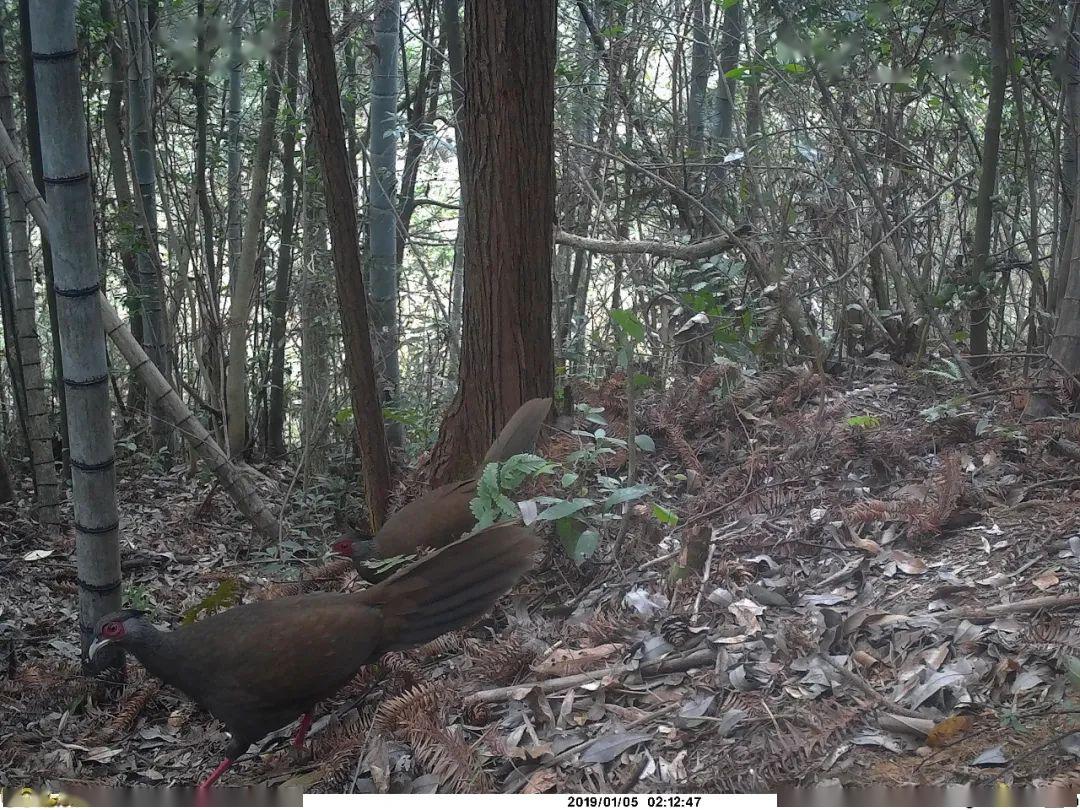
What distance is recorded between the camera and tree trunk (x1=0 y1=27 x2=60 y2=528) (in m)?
4.55

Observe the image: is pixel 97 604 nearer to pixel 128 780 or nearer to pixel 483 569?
pixel 128 780

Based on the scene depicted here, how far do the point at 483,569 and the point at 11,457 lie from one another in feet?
16.6

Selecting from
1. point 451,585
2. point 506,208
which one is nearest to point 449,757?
point 451,585

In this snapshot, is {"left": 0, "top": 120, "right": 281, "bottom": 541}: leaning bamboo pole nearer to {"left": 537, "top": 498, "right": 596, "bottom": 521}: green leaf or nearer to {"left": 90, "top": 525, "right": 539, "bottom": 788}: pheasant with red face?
{"left": 90, "top": 525, "right": 539, "bottom": 788}: pheasant with red face

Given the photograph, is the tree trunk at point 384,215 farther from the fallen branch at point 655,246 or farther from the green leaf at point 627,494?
the green leaf at point 627,494

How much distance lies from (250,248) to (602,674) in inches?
167

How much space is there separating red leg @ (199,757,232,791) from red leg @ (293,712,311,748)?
0.18 meters

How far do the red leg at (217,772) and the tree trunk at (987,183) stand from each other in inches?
113

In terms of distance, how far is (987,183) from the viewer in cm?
377

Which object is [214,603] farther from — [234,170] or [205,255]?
[234,170]

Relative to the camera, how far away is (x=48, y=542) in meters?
4.50

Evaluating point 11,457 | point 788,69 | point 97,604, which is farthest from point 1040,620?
point 11,457

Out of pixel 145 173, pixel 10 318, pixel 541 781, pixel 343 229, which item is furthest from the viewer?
pixel 145 173

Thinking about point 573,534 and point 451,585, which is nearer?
point 451,585
